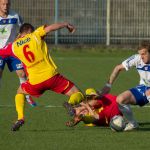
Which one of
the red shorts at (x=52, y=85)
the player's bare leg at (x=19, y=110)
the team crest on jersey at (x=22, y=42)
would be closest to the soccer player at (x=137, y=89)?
the red shorts at (x=52, y=85)

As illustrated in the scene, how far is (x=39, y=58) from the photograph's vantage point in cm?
1196

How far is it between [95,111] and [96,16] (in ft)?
50.7

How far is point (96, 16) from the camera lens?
90.5ft

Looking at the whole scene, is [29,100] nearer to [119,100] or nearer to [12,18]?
[12,18]

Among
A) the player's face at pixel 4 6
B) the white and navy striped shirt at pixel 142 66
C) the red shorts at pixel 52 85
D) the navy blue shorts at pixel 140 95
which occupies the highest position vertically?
the player's face at pixel 4 6

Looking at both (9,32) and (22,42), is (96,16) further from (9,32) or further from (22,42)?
(22,42)

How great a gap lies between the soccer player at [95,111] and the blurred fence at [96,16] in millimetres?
14873

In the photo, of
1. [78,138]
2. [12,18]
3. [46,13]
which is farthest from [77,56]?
[78,138]

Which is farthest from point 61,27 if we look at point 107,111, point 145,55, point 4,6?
point 4,6

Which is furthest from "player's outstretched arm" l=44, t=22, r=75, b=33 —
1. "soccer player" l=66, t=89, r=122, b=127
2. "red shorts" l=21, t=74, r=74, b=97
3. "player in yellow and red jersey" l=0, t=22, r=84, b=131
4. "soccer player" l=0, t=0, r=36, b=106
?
"soccer player" l=0, t=0, r=36, b=106

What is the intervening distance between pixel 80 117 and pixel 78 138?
1.07 metres

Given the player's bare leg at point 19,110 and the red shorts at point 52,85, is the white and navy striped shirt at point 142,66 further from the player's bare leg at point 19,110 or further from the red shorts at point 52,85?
the player's bare leg at point 19,110

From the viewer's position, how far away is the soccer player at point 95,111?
12070 mm

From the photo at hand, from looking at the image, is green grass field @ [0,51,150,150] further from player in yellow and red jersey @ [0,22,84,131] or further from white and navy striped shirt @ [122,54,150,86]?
white and navy striped shirt @ [122,54,150,86]
